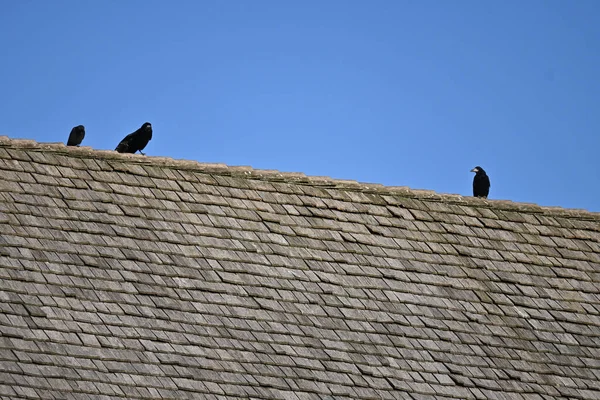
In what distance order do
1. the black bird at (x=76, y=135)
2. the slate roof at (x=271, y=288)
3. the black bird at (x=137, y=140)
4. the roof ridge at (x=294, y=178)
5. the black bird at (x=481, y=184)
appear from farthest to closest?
the black bird at (x=76, y=135)
the black bird at (x=481, y=184)
the black bird at (x=137, y=140)
the roof ridge at (x=294, y=178)
the slate roof at (x=271, y=288)

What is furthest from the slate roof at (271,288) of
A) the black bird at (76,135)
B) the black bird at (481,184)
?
the black bird at (76,135)

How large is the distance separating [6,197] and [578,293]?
5592mm

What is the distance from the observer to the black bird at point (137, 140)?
1373 cm

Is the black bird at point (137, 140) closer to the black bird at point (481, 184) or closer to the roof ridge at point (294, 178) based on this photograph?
the roof ridge at point (294, 178)

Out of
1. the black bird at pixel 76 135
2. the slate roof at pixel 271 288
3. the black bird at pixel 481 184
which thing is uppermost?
the black bird at pixel 481 184

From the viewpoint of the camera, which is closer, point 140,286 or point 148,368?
point 148,368

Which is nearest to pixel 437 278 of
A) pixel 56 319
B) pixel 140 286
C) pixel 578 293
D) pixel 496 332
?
pixel 496 332

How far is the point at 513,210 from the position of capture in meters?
11.9

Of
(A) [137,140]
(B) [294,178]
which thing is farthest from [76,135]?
(B) [294,178]

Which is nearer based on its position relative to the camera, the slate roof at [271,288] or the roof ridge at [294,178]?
the slate roof at [271,288]

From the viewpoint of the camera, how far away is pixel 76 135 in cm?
1445

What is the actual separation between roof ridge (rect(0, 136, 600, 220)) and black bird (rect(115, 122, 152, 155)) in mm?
2766

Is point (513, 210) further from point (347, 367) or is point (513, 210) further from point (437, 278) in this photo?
point (347, 367)

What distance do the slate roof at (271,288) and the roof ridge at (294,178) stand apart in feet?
0.07
